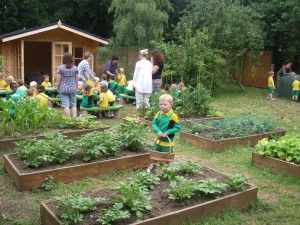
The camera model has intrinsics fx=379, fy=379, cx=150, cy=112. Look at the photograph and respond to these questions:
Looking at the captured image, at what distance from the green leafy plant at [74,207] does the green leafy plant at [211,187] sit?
4.09 ft

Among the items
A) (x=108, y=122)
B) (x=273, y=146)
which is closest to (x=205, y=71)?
(x=108, y=122)

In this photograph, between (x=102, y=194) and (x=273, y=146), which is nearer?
(x=102, y=194)

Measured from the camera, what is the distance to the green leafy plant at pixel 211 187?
4.49 meters

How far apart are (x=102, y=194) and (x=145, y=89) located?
20.9 feet

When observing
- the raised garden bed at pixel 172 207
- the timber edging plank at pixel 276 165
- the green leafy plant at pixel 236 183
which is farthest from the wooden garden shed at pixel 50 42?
the green leafy plant at pixel 236 183

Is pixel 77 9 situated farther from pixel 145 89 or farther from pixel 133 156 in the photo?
pixel 133 156

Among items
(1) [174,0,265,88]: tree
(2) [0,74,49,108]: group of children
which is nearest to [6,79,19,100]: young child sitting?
(2) [0,74,49,108]: group of children

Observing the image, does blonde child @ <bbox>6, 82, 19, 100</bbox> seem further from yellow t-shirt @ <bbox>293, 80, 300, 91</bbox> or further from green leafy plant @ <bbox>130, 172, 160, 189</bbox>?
yellow t-shirt @ <bbox>293, 80, 300, 91</bbox>

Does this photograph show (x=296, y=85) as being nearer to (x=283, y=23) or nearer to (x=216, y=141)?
(x=283, y=23)

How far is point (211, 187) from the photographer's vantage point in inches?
180

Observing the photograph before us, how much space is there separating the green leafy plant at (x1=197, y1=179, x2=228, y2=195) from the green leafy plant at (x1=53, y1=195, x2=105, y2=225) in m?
1.25

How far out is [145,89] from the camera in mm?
10680

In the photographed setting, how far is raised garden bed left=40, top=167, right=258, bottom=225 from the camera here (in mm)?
3930

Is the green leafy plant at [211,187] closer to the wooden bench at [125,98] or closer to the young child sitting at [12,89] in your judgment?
the young child sitting at [12,89]
